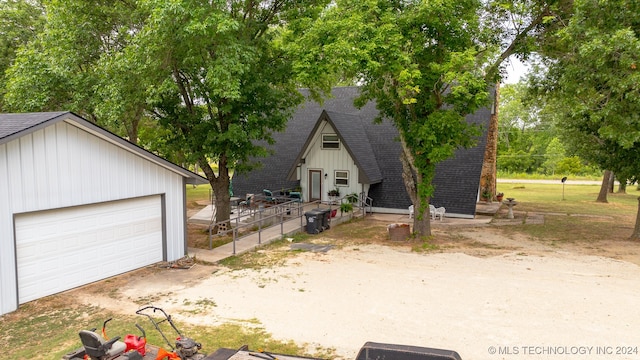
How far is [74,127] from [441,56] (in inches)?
470

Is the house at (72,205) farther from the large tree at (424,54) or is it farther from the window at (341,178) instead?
the window at (341,178)

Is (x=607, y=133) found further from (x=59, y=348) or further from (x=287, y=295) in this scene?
(x=59, y=348)

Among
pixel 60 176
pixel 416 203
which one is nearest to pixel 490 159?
pixel 416 203

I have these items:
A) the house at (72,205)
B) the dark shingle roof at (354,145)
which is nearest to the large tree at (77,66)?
the house at (72,205)

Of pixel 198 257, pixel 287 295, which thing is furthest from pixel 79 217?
pixel 287 295

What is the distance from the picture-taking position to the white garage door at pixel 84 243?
10.5 meters

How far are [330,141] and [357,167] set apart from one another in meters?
2.38

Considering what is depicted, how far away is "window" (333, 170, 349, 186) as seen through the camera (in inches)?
950

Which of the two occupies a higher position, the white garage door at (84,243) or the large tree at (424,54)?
the large tree at (424,54)

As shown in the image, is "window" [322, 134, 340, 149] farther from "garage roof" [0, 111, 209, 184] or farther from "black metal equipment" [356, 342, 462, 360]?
"black metal equipment" [356, 342, 462, 360]

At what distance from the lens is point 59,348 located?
26.6 ft

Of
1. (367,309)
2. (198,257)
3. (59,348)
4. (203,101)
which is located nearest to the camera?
(59,348)

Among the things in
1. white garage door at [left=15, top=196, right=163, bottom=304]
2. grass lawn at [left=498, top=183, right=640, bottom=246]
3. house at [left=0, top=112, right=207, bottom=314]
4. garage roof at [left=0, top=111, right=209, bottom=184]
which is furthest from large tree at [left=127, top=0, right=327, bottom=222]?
grass lawn at [left=498, top=183, right=640, bottom=246]

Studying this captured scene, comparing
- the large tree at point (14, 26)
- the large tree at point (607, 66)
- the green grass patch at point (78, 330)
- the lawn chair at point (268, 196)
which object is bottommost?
the green grass patch at point (78, 330)
